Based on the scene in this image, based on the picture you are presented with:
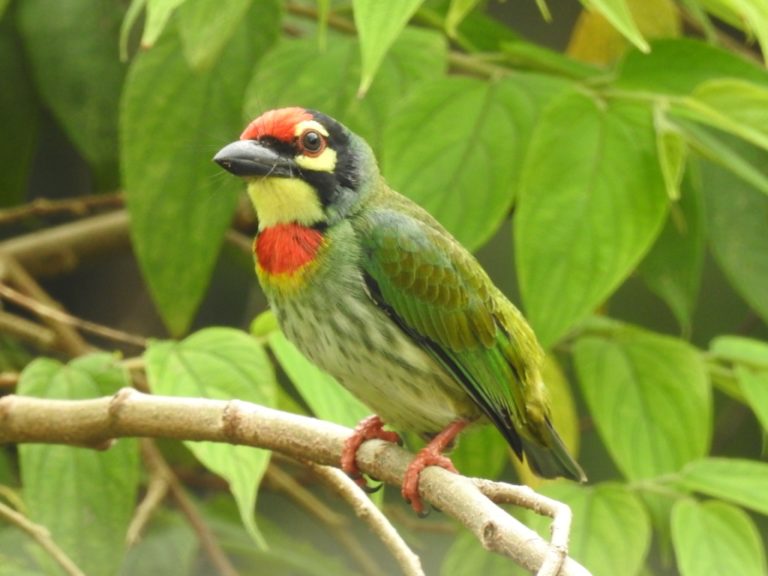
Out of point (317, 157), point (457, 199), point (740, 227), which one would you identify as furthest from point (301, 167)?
point (740, 227)

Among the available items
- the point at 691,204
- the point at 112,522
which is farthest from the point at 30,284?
the point at 691,204

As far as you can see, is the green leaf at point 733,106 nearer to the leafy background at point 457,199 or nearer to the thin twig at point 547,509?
the leafy background at point 457,199

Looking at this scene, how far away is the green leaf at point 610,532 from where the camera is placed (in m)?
1.86

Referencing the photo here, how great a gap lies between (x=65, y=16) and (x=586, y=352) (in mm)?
1111

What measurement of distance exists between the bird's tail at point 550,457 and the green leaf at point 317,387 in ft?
0.79

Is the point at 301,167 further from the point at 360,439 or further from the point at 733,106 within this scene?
the point at 733,106

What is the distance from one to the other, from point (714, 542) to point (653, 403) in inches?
13.1

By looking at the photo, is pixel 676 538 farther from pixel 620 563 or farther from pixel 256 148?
pixel 256 148

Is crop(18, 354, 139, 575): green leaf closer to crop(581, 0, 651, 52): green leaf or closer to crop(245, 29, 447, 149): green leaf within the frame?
crop(245, 29, 447, 149): green leaf

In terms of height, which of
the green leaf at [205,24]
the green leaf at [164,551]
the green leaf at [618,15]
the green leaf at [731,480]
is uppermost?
the green leaf at [618,15]

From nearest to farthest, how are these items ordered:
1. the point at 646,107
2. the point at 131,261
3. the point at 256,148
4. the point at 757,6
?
the point at 757,6
the point at 256,148
the point at 646,107
the point at 131,261

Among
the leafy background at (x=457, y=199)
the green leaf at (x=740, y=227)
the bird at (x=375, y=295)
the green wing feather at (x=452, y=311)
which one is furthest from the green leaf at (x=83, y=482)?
the green leaf at (x=740, y=227)

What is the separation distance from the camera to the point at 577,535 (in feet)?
6.22

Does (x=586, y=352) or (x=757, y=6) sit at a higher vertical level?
(x=757, y=6)
